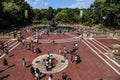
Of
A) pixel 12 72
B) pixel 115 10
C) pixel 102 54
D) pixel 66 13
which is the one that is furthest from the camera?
pixel 66 13

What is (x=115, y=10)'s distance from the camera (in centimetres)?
5603

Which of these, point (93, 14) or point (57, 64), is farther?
point (93, 14)

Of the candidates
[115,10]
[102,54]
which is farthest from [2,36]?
[115,10]

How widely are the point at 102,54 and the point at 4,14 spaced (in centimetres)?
4707

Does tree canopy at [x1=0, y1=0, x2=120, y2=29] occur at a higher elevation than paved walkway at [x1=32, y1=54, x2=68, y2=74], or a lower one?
Result: higher

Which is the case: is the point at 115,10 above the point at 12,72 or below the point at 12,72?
above

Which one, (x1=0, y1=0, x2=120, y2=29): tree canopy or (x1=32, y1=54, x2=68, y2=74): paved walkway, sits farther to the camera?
(x1=0, y1=0, x2=120, y2=29): tree canopy

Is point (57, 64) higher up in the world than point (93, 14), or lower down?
lower down

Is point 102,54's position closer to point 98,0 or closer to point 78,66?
point 78,66

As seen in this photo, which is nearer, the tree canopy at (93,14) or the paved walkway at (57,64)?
the paved walkway at (57,64)

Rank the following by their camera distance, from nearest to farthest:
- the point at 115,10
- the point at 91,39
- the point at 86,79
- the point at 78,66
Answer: the point at 86,79, the point at 78,66, the point at 91,39, the point at 115,10

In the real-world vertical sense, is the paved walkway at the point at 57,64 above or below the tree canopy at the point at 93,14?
below

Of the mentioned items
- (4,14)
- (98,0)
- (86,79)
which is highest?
(98,0)

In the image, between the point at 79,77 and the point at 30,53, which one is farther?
the point at 30,53
